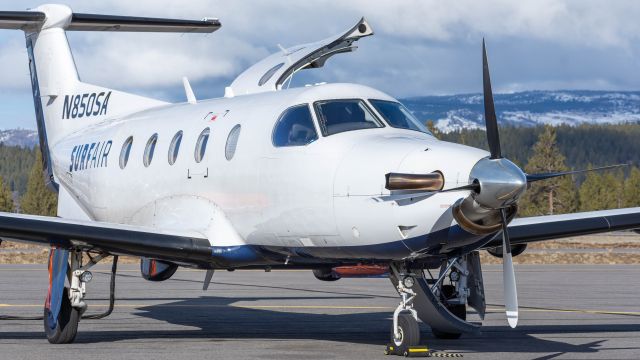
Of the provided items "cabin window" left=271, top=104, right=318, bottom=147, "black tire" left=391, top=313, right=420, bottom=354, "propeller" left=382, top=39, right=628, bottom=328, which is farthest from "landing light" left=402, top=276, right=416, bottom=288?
"cabin window" left=271, top=104, right=318, bottom=147

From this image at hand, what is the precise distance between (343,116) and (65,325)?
4.77m

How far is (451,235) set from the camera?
10.5m

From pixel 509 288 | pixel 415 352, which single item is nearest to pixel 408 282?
pixel 415 352

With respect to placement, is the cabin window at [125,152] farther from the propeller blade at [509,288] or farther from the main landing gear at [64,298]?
the propeller blade at [509,288]

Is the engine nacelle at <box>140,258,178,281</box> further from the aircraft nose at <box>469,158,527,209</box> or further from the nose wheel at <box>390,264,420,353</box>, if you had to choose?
the aircraft nose at <box>469,158,527,209</box>

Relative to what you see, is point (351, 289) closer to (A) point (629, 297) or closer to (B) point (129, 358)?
(A) point (629, 297)

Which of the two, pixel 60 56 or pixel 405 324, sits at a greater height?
pixel 405 324

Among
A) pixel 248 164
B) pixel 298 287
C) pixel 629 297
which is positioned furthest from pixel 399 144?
pixel 298 287

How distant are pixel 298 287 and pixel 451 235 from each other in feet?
50.2

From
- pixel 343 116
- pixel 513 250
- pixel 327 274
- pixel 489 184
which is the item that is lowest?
pixel 327 274

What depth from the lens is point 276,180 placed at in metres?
12.4

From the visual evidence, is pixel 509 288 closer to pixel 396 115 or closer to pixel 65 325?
pixel 396 115

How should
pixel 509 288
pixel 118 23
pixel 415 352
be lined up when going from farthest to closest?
pixel 118 23
pixel 415 352
pixel 509 288

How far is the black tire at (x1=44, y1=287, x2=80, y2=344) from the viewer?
1352 cm
